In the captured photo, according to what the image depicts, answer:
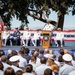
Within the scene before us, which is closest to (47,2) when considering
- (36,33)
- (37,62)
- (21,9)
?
(21,9)

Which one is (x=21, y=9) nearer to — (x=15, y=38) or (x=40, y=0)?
(x=40, y=0)

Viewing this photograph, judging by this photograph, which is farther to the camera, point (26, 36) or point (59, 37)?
point (26, 36)

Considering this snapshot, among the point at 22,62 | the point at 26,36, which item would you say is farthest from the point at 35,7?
the point at 22,62

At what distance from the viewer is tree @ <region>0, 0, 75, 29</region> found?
116ft

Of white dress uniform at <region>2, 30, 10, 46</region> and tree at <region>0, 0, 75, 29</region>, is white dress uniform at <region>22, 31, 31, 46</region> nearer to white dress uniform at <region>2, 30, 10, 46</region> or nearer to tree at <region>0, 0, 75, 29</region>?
white dress uniform at <region>2, 30, 10, 46</region>

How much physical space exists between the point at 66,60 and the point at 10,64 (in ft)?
4.42

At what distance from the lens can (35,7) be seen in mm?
38719

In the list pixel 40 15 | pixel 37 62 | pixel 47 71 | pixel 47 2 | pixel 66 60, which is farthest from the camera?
pixel 40 15

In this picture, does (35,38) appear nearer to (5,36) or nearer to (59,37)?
(59,37)

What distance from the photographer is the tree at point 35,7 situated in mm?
35406

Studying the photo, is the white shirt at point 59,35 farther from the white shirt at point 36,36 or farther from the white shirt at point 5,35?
the white shirt at point 5,35

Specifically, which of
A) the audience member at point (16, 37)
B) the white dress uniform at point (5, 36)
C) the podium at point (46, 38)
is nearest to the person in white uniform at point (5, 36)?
the white dress uniform at point (5, 36)

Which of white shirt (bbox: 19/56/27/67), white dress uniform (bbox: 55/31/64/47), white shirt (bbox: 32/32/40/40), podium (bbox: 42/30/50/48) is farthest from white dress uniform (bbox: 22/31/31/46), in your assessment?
white shirt (bbox: 19/56/27/67)

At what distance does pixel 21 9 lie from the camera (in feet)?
122
